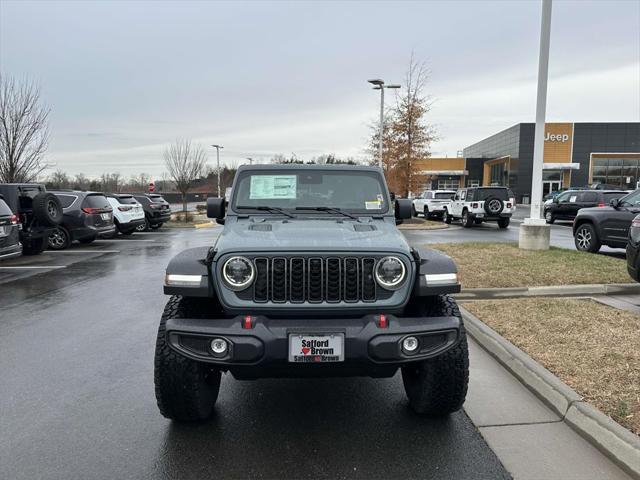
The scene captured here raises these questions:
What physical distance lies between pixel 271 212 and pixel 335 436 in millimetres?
1940

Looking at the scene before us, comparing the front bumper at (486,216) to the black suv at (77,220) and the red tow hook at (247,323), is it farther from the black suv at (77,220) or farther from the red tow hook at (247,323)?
the red tow hook at (247,323)

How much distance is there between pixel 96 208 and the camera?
13.9m

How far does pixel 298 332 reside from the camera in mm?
2844

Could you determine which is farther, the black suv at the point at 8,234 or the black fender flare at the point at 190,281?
the black suv at the point at 8,234

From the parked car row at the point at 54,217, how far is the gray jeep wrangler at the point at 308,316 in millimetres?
7968

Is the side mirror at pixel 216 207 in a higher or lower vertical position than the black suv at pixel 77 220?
higher

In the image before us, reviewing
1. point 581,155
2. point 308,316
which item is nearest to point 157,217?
point 308,316

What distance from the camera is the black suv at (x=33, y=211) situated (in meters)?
11.0

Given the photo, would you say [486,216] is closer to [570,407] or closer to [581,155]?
[570,407]

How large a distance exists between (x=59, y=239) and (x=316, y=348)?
13019 millimetres

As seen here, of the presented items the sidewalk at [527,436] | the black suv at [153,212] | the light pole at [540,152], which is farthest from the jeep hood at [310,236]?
the black suv at [153,212]

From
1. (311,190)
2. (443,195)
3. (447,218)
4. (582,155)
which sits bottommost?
(447,218)

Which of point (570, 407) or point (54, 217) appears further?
point (54, 217)

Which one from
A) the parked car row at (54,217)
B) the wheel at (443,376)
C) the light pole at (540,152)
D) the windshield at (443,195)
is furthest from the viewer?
the windshield at (443,195)
